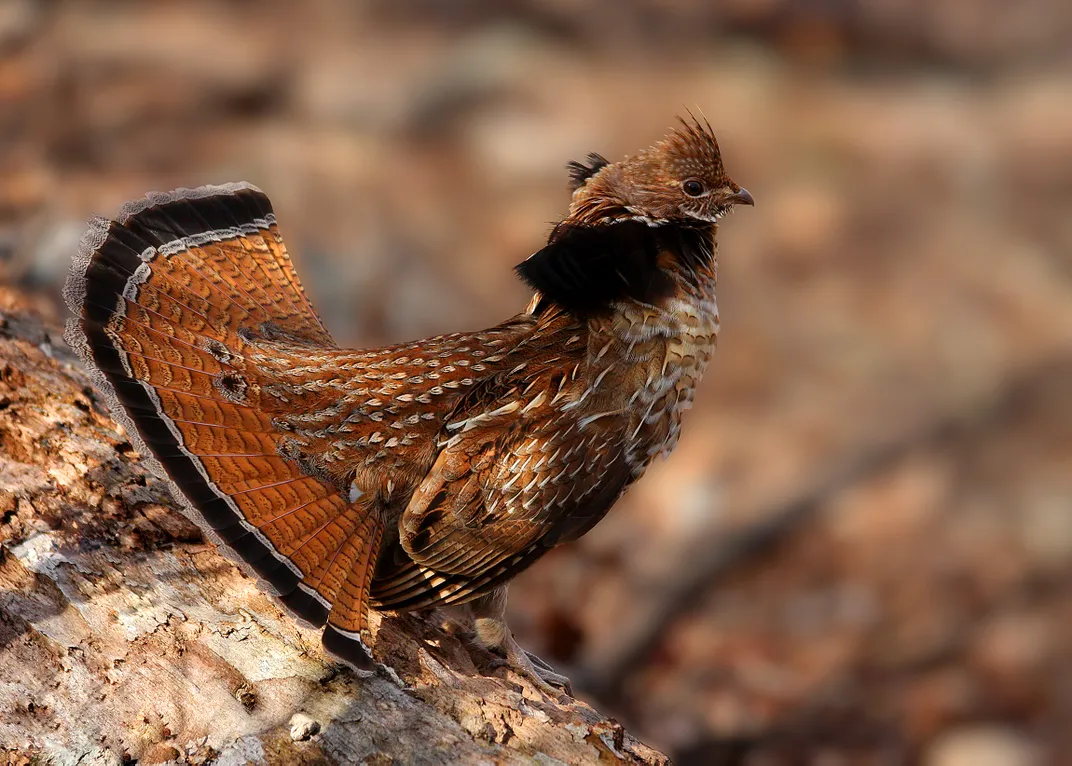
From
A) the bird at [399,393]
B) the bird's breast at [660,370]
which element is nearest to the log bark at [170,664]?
the bird at [399,393]

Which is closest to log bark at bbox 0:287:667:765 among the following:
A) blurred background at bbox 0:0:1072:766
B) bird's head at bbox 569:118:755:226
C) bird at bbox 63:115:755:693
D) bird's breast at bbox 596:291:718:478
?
bird at bbox 63:115:755:693

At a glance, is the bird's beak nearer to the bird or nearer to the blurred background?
the bird

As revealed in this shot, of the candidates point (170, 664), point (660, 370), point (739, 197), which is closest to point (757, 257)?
point (739, 197)

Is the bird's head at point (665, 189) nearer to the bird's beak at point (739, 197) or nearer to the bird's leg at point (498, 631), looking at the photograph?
the bird's beak at point (739, 197)

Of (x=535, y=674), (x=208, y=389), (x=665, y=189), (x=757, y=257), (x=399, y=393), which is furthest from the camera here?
(x=757, y=257)

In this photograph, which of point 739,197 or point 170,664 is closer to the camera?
point 170,664

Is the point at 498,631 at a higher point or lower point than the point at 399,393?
lower

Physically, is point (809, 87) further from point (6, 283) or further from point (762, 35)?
point (6, 283)

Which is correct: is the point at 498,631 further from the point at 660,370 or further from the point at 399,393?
the point at 660,370
